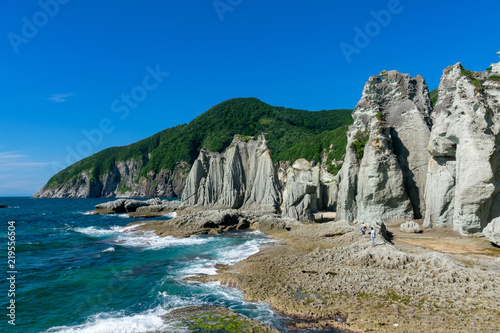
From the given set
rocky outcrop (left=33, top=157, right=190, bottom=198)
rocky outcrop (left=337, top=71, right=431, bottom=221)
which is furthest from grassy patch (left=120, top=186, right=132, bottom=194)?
rocky outcrop (left=337, top=71, right=431, bottom=221)

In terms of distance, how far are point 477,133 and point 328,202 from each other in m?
25.3

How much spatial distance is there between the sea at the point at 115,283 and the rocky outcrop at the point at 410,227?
9711 millimetres

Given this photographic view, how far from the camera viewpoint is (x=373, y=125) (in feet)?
83.4

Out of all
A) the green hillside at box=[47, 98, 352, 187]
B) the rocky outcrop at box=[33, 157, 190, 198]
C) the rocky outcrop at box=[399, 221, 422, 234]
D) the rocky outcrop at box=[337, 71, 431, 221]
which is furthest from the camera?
the green hillside at box=[47, 98, 352, 187]

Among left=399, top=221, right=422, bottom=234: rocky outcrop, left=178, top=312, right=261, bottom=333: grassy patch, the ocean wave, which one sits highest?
left=399, top=221, right=422, bottom=234: rocky outcrop

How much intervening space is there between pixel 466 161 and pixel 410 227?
19.2 ft

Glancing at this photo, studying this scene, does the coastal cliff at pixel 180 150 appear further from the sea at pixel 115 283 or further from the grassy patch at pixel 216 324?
the grassy patch at pixel 216 324

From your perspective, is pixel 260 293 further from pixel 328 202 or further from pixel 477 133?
pixel 328 202

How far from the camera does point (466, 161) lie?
17.7 metres

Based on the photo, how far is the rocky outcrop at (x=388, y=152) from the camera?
930 inches

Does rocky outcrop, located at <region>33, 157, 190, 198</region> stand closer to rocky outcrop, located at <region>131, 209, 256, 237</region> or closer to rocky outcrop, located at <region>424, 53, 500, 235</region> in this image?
rocky outcrop, located at <region>131, 209, 256, 237</region>

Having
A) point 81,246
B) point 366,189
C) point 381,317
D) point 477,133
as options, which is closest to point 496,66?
point 477,133

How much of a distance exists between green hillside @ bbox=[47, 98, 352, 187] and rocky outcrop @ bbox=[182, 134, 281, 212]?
213 feet

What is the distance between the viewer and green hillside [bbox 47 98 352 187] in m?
124
